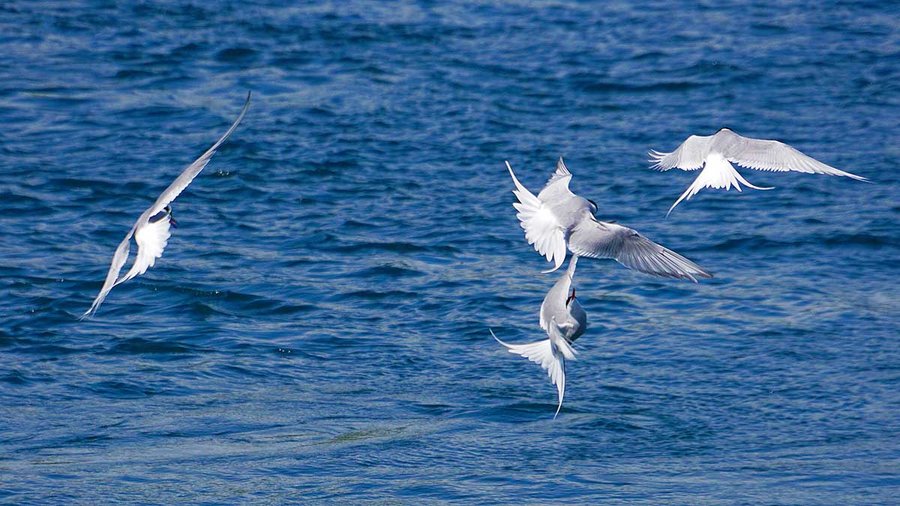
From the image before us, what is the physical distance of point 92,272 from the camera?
36.1 ft

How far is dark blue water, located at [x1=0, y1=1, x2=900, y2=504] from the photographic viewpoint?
813 centimetres

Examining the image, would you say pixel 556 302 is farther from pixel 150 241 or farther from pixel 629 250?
pixel 150 241

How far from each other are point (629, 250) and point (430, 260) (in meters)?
5.06

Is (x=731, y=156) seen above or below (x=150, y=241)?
above

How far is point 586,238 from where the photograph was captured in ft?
21.2

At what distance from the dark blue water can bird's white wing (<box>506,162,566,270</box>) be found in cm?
167

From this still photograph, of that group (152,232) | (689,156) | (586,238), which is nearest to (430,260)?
(689,156)

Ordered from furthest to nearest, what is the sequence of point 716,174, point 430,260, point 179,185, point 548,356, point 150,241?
point 430,260, point 716,174, point 150,241, point 179,185, point 548,356

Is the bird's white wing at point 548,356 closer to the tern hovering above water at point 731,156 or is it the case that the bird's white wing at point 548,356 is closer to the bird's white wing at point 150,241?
the tern hovering above water at point 731,156

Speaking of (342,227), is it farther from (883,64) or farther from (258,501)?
(883,64)

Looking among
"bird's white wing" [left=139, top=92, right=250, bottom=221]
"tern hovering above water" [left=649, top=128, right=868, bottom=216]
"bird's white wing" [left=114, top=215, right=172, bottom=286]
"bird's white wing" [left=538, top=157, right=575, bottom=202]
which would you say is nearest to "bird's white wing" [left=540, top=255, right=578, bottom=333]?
"bird's white wing" [left=538, top=157, right=575, bottom=202]

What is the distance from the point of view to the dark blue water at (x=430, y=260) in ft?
26.7

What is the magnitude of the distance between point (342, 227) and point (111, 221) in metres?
1.97

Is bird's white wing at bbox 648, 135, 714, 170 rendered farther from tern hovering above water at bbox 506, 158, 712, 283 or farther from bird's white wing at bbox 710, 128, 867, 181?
tern hovering above water at bbox 506, 158, 712, 283
